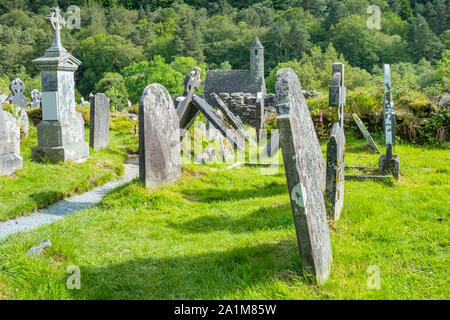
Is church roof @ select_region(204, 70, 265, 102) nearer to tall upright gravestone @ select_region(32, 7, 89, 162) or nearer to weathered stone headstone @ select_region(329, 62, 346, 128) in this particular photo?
tall upright gravestone @ select_region(32, 7, 89, 162)

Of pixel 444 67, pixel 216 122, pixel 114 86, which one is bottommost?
pixel 216 122

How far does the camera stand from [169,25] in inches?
3812

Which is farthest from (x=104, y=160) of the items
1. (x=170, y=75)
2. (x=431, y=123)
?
(x=170, y=75)

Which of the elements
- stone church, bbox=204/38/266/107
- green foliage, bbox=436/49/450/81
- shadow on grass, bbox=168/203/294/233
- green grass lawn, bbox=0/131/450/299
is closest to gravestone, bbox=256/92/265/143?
green grass lawn, bbox=0/131/450/299

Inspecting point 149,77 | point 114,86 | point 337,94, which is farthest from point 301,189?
point 149,77

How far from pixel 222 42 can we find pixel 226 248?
86.6 m

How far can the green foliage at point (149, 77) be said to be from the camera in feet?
207

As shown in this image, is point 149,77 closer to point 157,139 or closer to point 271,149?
point 271,149

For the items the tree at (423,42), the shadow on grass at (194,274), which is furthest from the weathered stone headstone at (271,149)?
the tree at (423,42)

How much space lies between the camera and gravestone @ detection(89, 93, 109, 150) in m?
10.9

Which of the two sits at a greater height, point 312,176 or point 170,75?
point 170,75

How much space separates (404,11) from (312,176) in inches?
3594

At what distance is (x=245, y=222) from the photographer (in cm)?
516
